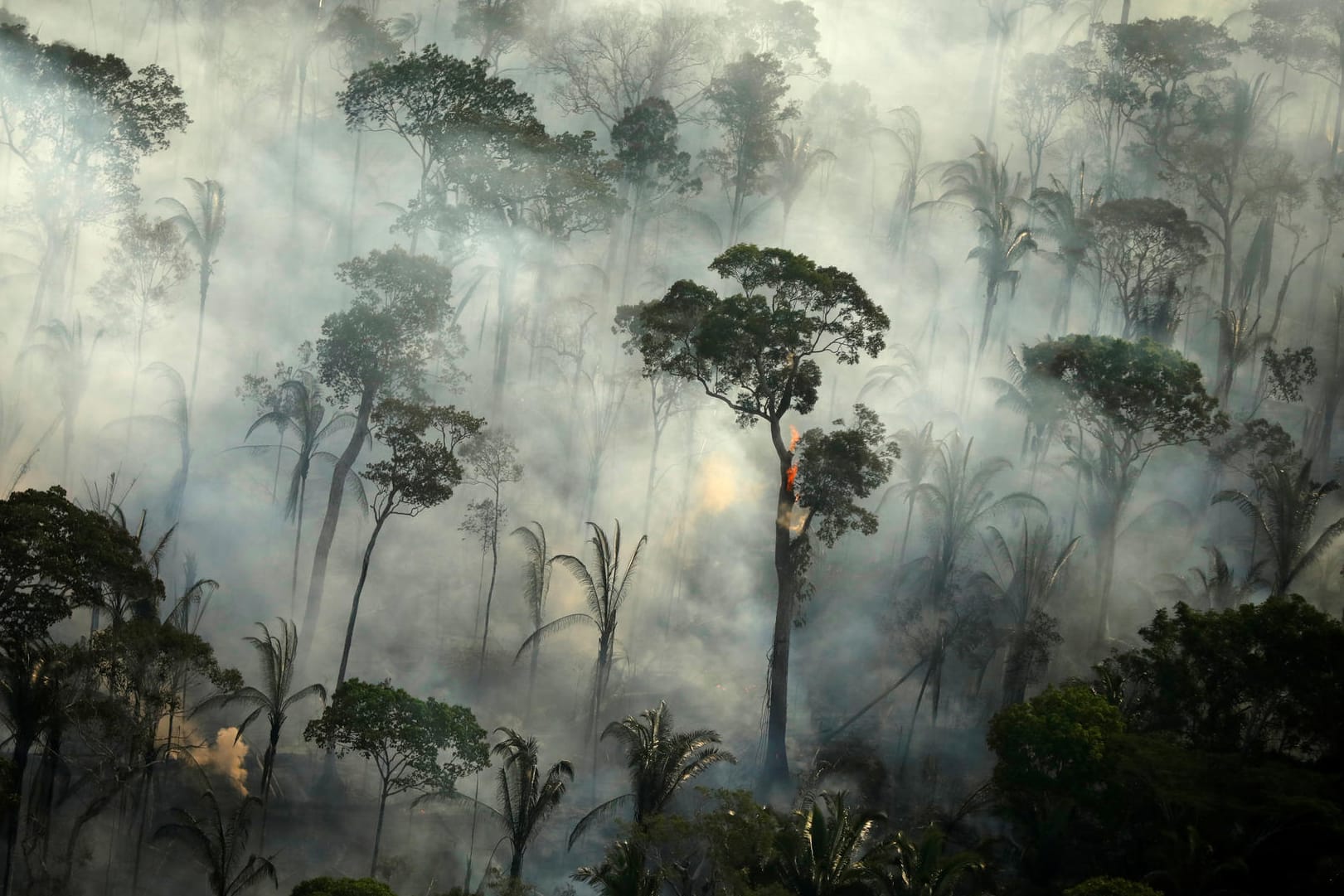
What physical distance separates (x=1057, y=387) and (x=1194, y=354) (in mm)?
26961

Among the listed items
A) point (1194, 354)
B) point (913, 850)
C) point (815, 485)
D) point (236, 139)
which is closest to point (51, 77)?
point (236, 139)

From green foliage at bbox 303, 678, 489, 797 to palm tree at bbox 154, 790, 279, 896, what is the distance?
113 inches

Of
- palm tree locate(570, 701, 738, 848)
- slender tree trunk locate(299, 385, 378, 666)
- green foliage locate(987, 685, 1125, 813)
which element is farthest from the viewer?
slender tree trunk locate(299, 385, 378, 666)

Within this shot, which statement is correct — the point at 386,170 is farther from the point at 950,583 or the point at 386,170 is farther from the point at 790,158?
the point at 950,583

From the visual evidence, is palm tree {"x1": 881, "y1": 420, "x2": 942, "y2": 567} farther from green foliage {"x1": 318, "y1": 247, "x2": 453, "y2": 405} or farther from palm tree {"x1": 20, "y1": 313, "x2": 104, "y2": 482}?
palm tree {"x1": 20, "y1": 313, "x2": 104, "y2": 482}

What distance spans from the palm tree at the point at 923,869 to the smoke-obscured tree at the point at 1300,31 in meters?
61.1

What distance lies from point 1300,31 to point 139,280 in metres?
66.7

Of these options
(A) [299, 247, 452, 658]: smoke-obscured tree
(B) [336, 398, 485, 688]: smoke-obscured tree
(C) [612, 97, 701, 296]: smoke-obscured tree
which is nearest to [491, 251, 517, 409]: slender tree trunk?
(A) [299, 247, 452, 658]: smoke-obscured tree

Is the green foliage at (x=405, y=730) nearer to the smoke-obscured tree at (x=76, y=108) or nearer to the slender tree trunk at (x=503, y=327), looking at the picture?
the slender tree trunk at (x=503, y=327)

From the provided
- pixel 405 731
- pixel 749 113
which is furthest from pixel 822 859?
pixel 749 113

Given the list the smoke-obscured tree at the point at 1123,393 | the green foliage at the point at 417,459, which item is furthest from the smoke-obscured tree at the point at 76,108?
the smoke-obscured tree at the point at 1123,393

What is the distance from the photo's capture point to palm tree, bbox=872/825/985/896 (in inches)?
1086

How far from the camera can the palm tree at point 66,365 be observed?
177ft

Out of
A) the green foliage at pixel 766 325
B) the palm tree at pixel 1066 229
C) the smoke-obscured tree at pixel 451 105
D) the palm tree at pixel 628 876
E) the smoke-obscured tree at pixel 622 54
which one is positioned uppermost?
the smoke-obscured tree at pixel 622 54
